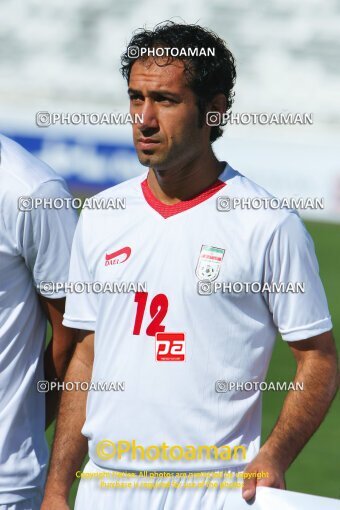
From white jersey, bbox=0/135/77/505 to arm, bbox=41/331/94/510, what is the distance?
15 cm

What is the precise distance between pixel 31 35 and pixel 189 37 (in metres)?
16.3

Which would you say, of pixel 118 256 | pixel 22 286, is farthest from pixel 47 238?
pixel 118 256

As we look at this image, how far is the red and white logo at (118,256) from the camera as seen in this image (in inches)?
126

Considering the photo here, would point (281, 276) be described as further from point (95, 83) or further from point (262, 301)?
point (95, 83)

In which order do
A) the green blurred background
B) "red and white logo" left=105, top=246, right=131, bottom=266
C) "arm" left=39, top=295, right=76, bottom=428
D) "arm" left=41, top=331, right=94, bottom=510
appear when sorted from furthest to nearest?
the green blurred background < "arm" left=39, top=295, right=76, bottom=428 < "arm" left=41, top=331, right=94, bottom=510 < "red and white logo" left=105, top=246, right=131, bottom=266

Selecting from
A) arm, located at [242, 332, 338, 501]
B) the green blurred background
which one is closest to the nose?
arm, located at [242, 332, 338, 501]

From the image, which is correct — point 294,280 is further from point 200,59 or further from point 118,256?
point 200,59

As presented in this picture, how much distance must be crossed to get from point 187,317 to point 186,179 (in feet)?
1.35

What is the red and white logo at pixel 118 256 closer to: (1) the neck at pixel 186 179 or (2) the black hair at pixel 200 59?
(1) the neck at pixel 186 179

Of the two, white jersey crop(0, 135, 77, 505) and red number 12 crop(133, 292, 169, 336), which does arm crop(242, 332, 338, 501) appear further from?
white jersey crop(0, 135, 77, 505)

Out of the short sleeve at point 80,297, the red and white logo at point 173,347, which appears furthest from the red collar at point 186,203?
the red and white logo at point 173,347

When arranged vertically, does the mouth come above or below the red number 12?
above

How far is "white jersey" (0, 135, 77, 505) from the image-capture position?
3.39 m

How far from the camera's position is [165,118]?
3154 mm
